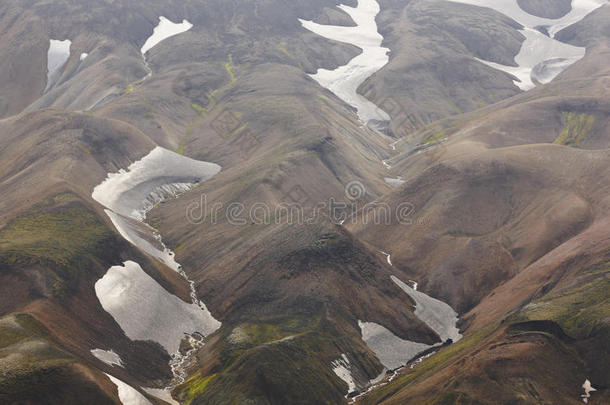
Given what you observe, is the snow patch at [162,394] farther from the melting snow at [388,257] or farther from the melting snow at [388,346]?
the melting snow at [388,257]

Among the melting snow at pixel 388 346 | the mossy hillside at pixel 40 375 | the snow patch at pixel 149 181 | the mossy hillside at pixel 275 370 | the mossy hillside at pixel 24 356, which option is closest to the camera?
the mossy hillside at pixel 40 375

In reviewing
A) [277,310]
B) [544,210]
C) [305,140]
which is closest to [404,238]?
[544,210]

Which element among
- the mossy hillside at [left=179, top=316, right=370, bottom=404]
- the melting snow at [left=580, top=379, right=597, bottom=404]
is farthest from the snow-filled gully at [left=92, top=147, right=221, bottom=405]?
the melting snow at [left=580, top=379, right=597, bottom=404]

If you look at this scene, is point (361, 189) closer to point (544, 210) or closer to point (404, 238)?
point (404, 238)

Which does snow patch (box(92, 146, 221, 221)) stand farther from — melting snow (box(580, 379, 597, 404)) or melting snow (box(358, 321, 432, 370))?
melting snow (box(580, 379, 597, 404))

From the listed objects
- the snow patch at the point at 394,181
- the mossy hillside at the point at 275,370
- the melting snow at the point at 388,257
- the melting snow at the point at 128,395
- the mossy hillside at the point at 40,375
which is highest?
the mossy hillside at the point at 40,375

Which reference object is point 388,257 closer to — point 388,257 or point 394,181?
point 388,257

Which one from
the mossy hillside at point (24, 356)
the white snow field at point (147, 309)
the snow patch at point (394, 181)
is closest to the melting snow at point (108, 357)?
the white snow field at point (147, 309)
